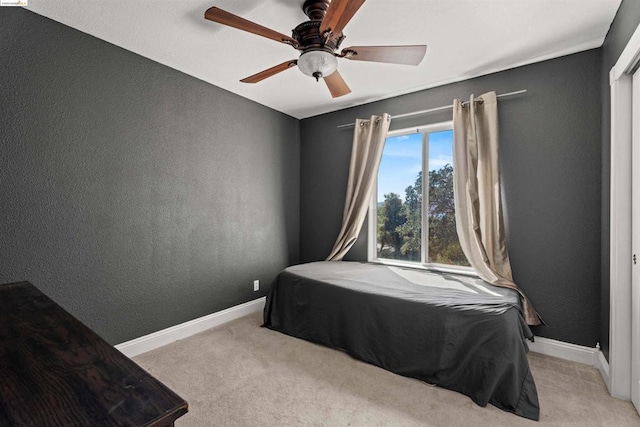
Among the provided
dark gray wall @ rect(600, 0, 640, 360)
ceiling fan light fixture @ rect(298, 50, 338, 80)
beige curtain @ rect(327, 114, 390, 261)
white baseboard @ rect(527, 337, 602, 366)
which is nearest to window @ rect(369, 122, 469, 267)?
beige curtain @ rect(327, 114, 390, 261)

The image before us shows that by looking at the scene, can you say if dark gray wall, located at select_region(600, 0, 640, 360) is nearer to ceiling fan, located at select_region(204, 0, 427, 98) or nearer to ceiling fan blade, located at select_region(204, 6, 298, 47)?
ceiling fan, located at select_region(204, 0, 427, 98)

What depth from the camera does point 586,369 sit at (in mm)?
2207

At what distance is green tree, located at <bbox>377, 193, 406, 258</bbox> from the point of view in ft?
11.3

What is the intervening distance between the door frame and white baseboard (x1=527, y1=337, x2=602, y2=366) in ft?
1.49

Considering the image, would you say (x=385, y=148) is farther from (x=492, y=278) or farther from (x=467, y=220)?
(x=492, y=278)

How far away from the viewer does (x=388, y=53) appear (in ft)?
6.16

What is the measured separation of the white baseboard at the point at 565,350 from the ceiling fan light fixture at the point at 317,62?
2644mm

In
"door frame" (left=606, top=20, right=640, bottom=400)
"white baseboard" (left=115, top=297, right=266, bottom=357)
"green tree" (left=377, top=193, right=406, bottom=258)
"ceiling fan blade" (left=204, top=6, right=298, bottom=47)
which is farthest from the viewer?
"green tree" (left=377, top=193, right=406, bottom=258)

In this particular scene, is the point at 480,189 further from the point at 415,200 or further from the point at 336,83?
the point at 336,83

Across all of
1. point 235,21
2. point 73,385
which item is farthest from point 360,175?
point 73,385

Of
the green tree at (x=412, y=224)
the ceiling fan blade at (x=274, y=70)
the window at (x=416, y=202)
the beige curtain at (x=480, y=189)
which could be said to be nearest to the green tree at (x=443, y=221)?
the window at (x=416, y=202)

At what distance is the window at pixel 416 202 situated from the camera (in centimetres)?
309

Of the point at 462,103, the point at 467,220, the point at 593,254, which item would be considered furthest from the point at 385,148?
the point at 593,254

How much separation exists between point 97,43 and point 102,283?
178 centimetres
